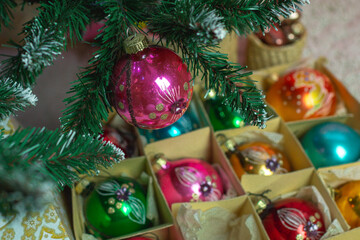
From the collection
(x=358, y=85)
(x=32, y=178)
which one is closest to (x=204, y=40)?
(x=32, y=178)

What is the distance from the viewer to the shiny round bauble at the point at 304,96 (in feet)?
3.49

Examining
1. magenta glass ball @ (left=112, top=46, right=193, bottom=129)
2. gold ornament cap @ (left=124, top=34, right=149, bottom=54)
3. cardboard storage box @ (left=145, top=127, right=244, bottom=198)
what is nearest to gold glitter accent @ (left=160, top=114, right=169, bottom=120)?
magenta glass ball @ (left=112, top=46, right=193, bottom=129)

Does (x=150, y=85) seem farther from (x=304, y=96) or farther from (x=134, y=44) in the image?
(x=304, y=96)

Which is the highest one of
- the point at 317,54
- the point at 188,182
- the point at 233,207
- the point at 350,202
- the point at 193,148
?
the point at 317,54

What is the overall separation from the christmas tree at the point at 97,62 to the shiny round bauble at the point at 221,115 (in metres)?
0.48

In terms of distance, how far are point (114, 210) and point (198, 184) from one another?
221 millimetres

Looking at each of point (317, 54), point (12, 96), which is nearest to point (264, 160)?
point (12, 96)

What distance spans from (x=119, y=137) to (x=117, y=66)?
410 millimetres

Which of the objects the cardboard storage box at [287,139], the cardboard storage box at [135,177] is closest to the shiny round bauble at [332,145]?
the cardboard storage box at [287,139]

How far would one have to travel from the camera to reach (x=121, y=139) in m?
0.93

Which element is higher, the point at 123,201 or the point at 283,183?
the point at 123,201

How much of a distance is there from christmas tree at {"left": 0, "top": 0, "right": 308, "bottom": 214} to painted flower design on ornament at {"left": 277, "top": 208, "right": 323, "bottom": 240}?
36cm

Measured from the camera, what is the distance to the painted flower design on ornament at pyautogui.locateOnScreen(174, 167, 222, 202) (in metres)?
0.86

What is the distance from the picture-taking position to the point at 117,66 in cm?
55
